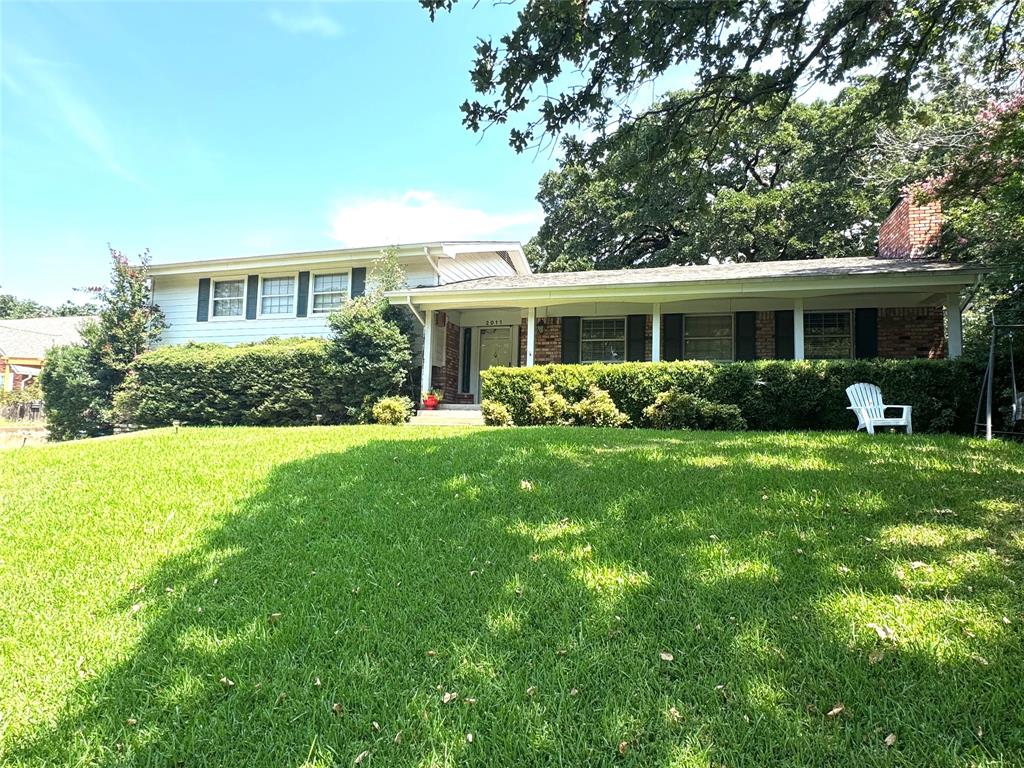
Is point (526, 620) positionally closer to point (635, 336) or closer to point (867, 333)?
point (635, 336)

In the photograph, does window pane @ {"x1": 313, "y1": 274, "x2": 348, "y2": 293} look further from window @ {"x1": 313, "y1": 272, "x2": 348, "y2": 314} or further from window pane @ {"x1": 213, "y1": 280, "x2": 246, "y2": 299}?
window pane @ {"x1": 213, "y1": 280, "x2": 246, "y2": 299}

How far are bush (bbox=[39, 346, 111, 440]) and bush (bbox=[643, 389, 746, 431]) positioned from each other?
14.2m

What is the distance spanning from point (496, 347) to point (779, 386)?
25.8 feet

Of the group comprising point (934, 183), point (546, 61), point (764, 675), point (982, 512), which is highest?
point (934, 183)

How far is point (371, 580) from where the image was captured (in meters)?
2.98

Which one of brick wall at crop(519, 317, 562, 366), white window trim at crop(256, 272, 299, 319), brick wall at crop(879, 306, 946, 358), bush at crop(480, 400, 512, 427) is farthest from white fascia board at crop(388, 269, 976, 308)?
white window trim at crop(256, 272, 299, 319)

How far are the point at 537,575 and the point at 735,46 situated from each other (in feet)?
17.7

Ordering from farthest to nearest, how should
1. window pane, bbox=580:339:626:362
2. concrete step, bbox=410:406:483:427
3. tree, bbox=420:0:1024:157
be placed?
window pane, bbox=580:339:626:362, concrete step, bbox=410:406:483:427, tree, bbox=420:0:1024:157

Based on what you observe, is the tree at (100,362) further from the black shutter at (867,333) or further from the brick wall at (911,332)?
the brick wall at (911,332)

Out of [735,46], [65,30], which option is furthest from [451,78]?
[65,30]

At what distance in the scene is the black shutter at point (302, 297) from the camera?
15188mm

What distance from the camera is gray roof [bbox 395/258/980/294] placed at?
9977 millimetres

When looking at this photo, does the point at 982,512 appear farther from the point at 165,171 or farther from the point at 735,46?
the point at 165,171

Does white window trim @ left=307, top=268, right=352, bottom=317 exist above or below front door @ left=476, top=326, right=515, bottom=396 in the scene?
above
